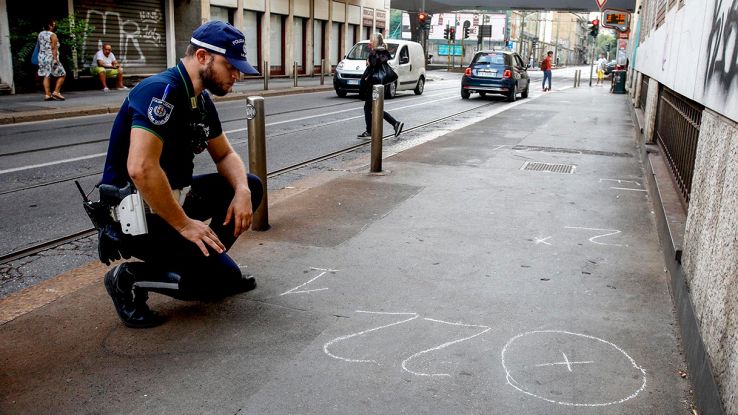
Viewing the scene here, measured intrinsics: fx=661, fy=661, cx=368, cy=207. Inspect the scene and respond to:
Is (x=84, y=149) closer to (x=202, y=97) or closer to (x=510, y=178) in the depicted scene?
(x=510, y=178)

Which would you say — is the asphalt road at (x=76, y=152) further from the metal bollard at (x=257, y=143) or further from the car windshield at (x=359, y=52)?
the car windshield at (x=359, y=52)

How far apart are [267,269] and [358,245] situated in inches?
33.4

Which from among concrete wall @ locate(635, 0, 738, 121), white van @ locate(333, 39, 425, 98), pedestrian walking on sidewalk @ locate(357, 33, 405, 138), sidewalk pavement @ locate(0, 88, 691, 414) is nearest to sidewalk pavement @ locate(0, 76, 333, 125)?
white van @ locate(333, 39, 425, 98)

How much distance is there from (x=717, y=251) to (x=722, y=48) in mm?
1191

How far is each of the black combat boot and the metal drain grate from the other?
19.9 feet

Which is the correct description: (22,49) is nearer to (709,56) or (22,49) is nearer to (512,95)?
(512,95)

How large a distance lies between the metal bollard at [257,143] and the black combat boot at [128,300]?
5.65 feet

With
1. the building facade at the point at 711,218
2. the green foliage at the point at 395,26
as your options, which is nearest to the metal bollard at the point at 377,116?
the building facade at the point at 711,218

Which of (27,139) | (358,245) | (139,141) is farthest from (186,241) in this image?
(27,139)

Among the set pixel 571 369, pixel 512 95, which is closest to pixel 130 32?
pixel 512 95

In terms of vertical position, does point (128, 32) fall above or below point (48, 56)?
above

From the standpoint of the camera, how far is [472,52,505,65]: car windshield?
21.9 meters

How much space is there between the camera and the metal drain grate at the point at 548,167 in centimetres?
852

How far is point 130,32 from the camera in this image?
22.0 metres
